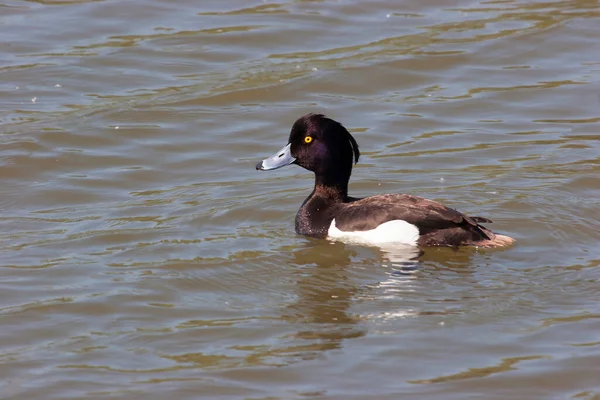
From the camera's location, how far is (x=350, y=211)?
29.1ft

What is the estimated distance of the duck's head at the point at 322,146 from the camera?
9.27m

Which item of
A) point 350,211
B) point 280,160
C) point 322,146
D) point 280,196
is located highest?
point 322,146

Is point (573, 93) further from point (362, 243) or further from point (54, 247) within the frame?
point (54, 247)

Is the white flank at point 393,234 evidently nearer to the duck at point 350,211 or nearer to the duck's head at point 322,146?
the duck at point 350,211

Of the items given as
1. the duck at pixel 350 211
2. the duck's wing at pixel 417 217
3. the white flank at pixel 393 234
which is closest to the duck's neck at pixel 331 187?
the duck at pixel 350 211

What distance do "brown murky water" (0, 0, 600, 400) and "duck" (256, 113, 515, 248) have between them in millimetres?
133

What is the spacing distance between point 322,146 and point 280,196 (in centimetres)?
85

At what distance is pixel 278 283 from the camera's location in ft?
25.8

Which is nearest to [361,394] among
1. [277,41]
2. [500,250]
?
[500,250]

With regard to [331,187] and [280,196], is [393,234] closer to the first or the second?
[331,187]

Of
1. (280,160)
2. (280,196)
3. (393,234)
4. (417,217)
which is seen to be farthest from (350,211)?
(280,196)

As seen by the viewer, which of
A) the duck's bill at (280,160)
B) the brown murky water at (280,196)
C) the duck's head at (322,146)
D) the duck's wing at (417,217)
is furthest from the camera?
the duck's bill at (280,160)

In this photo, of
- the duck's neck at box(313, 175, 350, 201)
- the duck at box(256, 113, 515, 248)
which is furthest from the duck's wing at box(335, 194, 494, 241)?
the duck's neck at box(313, 175, 350, 201)

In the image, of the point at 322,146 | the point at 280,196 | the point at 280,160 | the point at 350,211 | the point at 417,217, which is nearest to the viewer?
the point at 417,217
